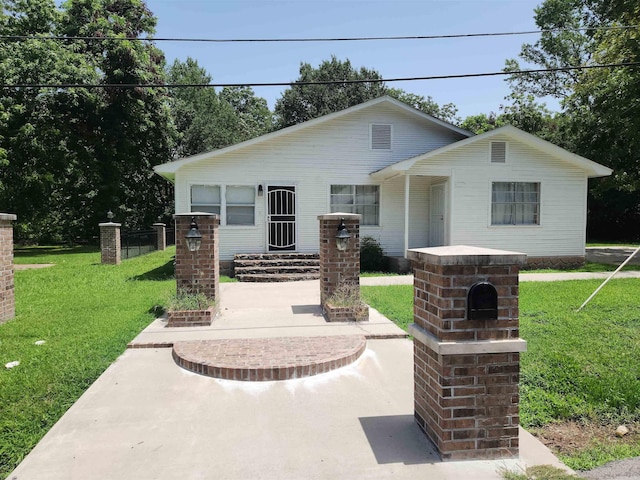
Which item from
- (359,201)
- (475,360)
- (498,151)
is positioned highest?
(498,151)

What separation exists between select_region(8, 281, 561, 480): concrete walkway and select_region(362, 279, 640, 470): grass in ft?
2.15

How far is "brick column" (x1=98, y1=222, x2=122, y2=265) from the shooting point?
14280mm

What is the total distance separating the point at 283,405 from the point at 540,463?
1924 millimetres

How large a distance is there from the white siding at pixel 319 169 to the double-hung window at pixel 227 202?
18 cm

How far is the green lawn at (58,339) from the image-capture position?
3.55m

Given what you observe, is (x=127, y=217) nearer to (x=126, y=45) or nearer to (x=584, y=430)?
(x=126, y=45)

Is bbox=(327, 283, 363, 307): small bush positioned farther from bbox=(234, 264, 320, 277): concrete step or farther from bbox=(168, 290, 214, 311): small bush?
bbox=(234, 264, 320, 277): concrete step

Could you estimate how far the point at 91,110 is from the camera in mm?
21453

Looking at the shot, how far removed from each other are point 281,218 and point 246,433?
10.4 metres

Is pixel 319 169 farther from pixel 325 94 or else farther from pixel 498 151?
pixel 325 94

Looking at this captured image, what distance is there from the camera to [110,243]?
14375 millimetres

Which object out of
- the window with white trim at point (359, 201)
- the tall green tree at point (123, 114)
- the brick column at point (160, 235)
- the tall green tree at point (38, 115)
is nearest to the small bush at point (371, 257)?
the window with white trim at point (359, 201)

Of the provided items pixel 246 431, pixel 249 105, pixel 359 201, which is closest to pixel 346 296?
pixel 246 431

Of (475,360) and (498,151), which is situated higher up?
(498,151)
